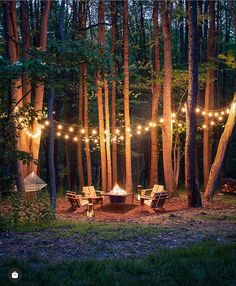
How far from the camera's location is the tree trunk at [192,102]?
41.7 feet

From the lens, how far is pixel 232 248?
6328 mm

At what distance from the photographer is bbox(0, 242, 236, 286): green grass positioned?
16.1 ft

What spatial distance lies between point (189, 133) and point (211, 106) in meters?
6.05

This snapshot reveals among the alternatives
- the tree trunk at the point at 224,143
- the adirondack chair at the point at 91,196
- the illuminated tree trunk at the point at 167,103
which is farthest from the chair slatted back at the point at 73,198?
the tree trunk at the point at 224,143

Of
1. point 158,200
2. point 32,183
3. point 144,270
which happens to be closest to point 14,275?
point 144,270

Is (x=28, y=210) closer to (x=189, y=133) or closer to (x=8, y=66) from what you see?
(x=8, y=66)

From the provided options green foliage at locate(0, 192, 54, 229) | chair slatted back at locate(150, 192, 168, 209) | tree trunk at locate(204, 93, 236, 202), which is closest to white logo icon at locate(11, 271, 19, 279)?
green foliage at locate(0, 192, 54, 229)

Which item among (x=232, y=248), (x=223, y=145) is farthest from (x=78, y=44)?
(x=223, y=145)

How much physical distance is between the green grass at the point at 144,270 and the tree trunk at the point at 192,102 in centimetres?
692

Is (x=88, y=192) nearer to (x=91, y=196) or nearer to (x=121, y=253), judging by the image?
(x=91, y=196)

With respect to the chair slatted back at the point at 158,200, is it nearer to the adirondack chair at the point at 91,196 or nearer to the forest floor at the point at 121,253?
the adirondack chair at the point at 91,196

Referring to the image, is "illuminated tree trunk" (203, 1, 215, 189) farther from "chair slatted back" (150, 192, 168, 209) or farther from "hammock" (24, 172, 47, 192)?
"hammock" (24, 172, 47, 192)

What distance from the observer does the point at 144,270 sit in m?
5.37

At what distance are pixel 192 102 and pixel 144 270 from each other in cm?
840
